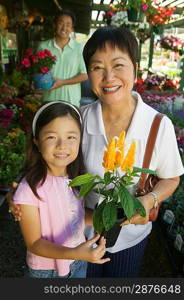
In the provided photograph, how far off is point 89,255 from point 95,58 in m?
0.76

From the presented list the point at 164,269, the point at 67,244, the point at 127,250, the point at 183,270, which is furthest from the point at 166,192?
the point at 164,269

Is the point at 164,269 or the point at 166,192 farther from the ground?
the point at 166,192

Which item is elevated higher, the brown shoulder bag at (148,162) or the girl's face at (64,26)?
the girl's face at (64,26)

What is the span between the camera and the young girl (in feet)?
3.85

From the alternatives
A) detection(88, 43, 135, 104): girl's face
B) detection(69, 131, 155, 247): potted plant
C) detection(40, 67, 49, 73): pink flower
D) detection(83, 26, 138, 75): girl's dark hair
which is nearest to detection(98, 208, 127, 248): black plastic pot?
detection(69, 131, 155, 247): potted plant

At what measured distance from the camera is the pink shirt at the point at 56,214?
1.20 meters

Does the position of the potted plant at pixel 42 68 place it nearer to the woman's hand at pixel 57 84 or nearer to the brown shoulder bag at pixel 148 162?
the woman's hand at pixel 57 84

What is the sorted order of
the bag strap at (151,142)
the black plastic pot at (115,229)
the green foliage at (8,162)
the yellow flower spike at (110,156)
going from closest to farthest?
1. the yellow flower spike at (110,156)
2. the black plastic pot at (115,229)
3. the bag strap at (151,142)
4. the green foliage at (8,162)

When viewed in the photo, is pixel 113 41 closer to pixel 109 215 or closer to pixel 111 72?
pixel 111 72

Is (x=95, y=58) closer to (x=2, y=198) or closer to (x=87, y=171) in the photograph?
(x=87, y=171)

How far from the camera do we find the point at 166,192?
53.9 inches

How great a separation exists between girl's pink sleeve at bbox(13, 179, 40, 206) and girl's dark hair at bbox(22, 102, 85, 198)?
0.6 inches

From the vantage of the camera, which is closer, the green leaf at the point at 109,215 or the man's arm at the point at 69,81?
the green leaf at the point at 109,215

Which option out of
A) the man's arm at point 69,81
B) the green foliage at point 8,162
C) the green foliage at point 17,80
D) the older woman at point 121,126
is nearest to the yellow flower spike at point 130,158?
the older woman at point 121,126
